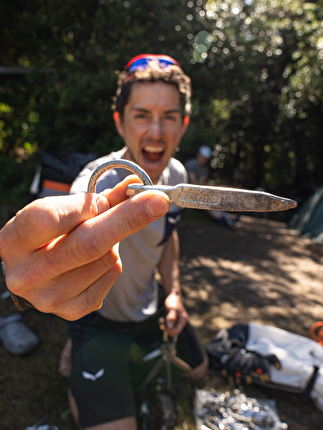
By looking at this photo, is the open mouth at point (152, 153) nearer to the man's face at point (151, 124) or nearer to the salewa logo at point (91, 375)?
the man's face at point (151, 124)

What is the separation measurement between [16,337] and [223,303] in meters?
2.72

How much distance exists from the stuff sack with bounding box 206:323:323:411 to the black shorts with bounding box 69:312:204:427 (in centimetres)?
109

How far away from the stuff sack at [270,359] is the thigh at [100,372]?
126cm

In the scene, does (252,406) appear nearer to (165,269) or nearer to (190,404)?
(190,404)

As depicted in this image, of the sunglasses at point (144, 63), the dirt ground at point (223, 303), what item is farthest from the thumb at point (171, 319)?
the sunglasses at point (144, 63)

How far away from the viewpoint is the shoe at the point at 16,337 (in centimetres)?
320

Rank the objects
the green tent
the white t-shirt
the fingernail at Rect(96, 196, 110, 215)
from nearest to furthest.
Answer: the fingernail at Rect(96, 196, 110, 215) → the white t-shirt → the green tent

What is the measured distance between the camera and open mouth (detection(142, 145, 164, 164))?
2.18m

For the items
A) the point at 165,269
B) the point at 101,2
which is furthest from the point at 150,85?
the point at 101,2

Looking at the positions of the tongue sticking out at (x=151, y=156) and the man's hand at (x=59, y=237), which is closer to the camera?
the man's hand at (x=59, y=237)

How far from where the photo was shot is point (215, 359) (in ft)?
10.6

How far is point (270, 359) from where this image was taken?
302 cm

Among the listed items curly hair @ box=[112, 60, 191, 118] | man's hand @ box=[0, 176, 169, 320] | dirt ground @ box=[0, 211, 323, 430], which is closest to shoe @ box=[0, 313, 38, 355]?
dirt ground @ box=[0, 211, 323, 430]

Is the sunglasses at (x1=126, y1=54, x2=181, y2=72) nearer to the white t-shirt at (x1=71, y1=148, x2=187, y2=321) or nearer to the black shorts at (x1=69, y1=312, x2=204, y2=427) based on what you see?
the white t-shirt at (x1=71, y1=148, x2=187, y2=321)
